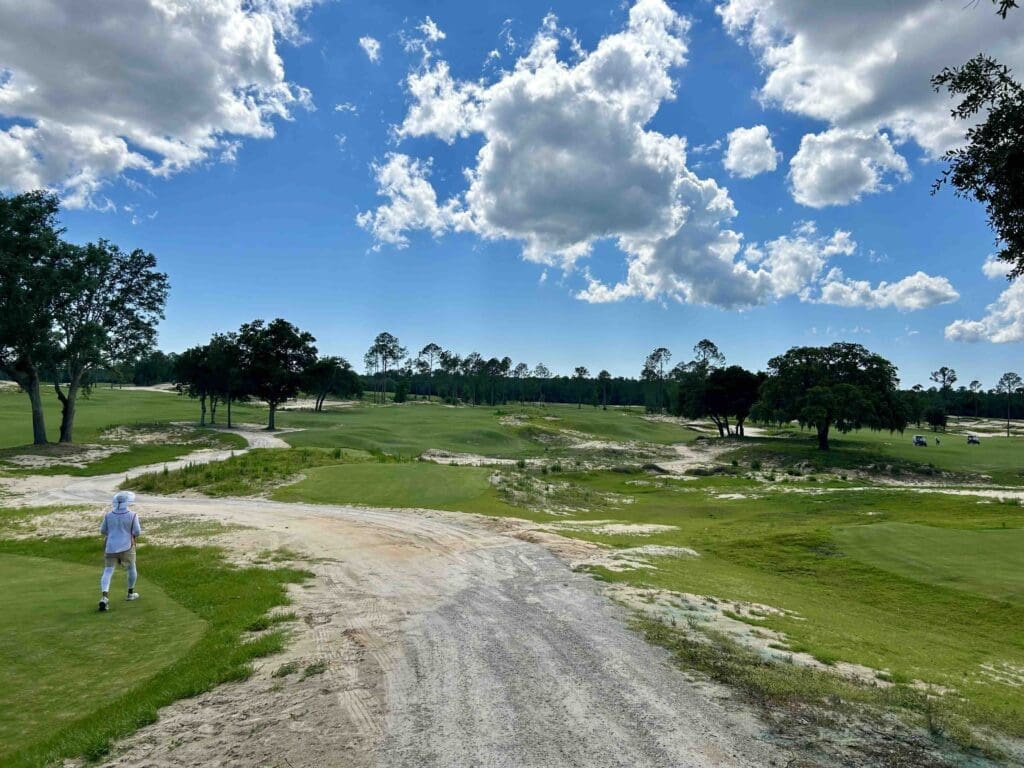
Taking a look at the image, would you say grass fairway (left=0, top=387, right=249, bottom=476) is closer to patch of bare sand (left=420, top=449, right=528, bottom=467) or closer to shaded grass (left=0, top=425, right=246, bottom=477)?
shaded grass (left=0, top=425, right=246, bottom=477)

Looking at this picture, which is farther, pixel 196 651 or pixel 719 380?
pixel 719 380

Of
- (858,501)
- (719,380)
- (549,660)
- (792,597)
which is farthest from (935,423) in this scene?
(549,660)

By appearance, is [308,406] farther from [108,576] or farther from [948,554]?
[948,554]

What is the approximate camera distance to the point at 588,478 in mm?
49812

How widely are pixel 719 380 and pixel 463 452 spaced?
4773cm

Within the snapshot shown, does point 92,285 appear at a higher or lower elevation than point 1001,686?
higher

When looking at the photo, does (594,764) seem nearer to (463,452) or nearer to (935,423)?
(463,452)

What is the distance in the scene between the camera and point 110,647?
415 inches

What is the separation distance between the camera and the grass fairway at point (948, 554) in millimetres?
17703

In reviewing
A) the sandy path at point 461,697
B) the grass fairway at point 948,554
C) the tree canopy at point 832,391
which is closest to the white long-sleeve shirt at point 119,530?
the sandy path at point 461,697

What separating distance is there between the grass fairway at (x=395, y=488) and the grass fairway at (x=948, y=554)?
730 inches

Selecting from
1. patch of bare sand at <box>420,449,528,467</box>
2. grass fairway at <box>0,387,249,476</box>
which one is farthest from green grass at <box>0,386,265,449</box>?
patch of bare sand at <box>420,449,528,467</box>

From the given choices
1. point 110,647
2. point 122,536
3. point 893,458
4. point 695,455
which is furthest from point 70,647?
point 893,458

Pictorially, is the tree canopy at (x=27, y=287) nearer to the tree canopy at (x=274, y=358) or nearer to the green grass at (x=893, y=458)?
the tree canopy at (x=274, y=358)
